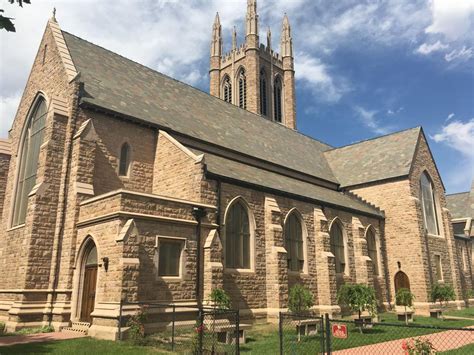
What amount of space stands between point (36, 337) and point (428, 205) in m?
28.1

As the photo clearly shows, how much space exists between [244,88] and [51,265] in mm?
41141

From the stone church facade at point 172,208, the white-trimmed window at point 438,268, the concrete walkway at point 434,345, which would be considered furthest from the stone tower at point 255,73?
the concrete walkway at point 434,345

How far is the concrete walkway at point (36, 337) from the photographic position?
42.2 feet

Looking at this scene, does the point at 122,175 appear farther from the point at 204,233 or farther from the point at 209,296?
the point at 209,296

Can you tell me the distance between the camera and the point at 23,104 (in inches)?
886

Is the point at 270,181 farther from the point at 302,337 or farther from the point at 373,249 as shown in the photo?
the point at 373,249

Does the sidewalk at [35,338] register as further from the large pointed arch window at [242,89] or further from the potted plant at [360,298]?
the large pointed arch window at [242,89]

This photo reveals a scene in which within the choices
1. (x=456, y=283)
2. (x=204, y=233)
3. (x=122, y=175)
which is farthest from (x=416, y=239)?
(x=122, y=175)

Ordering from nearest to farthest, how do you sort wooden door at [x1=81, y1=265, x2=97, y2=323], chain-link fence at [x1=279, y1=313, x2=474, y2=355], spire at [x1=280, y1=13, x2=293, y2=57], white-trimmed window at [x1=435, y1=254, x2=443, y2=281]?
chain-link fence at [x1=279, y1=313, x2=474, y2=355]
wooden door at [x1=81, y1=265, x2=97, y2=323]
white-trimmed window at [x1=435, y1=254, x2=443, y2=281]
spire at [x1=280, y1=13, x2=293, y2=57]

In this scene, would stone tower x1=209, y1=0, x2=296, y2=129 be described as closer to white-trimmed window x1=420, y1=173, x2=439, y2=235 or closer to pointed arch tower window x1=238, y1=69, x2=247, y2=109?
pointed arch tower window x1=238, y1=69, x2=247, y2=109

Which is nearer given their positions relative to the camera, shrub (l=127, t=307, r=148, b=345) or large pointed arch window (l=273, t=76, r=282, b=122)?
shrub (l=127, t=307, r=148, b=345)

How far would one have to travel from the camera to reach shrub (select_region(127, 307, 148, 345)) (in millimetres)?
12712

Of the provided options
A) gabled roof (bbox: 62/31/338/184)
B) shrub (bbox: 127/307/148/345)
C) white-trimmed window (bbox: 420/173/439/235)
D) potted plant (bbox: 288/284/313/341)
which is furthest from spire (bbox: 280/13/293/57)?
shrub (bbox: 127/307/148/345)

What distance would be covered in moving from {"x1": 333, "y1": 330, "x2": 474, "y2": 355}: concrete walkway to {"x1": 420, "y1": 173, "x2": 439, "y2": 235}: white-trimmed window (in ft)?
53.5
